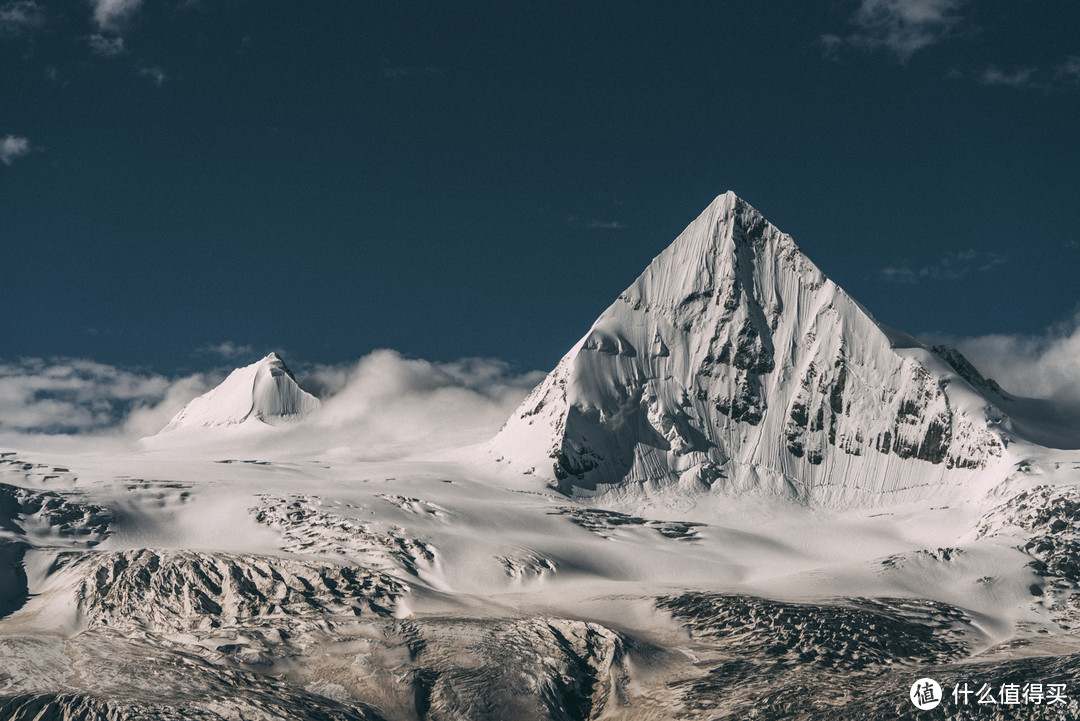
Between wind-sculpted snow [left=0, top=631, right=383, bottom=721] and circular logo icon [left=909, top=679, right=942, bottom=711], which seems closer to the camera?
circular logo icon [left=909, top=679, right=942, bottom=711]

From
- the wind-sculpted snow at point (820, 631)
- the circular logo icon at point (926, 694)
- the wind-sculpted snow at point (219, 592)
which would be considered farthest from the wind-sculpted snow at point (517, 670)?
the circular logo icon at point (926, 694)

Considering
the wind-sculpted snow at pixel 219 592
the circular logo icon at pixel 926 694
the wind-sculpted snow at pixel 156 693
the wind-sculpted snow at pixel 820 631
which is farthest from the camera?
the wind-sculpted snow at pixel 219 592

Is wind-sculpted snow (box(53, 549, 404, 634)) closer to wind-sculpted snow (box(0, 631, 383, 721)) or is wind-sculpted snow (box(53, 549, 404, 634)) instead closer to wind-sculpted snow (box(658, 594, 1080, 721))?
wind-sculpted snow (box(0, 631, 383, 721))

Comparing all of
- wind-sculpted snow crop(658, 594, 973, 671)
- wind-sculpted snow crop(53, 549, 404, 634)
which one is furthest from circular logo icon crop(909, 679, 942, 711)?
wind-sculpted snow crop(53, 549, 404, 634)

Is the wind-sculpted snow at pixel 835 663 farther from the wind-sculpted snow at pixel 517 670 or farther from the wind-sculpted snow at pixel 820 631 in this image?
the wind-sculpted snow at pixel 517 670

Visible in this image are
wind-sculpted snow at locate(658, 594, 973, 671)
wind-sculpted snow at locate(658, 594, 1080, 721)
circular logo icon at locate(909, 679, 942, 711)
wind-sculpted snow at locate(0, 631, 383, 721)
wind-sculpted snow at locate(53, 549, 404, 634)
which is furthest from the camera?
wind-sculpted snow at locate(53, 549, 404, 634)

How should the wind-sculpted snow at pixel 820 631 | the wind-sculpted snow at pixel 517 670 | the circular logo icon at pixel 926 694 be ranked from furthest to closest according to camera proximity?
the wind-sculpted snow at pixel 820 631 < the wind-sculpted snow at pixel 517 670 < the circular logo icon at pixel 926 694

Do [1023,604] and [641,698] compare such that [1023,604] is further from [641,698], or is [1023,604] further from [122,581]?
[122,581]

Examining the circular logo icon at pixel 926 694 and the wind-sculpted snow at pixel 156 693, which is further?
the wind-sculpted snow at pixel 156 693

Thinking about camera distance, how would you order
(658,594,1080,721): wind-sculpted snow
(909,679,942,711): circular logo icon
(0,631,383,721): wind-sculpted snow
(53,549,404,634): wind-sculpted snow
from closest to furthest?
(909,679,942,711): circular logo icon, (658,594,1080,721): wind-sculpted snow, (0,631,383,721): wind-sculpted snow, (53,549,404,634): wind-sculpted snow
